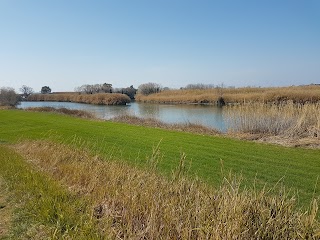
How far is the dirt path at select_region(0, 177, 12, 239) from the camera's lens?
15.4 feet

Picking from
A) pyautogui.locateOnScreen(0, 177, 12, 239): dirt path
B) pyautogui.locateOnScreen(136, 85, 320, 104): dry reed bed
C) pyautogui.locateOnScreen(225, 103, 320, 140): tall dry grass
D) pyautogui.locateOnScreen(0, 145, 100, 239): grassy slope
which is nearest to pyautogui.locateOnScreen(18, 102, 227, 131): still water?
pyautogui.locateOnScreen(136, 85, 320, 104): dry reed bed

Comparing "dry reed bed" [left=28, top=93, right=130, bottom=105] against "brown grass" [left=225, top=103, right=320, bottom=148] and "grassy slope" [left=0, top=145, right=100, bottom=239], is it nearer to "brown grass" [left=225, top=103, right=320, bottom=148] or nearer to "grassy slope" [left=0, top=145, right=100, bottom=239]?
"brown grass" [left=225, top=103, right=320, bottom=148]

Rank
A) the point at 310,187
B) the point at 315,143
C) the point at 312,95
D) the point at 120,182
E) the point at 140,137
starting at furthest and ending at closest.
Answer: the point at 312,95 → the point at 140,137 → the point at 315,143 → the point at 310,187 → the point at 120,182

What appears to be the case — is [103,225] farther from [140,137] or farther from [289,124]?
[289,124]

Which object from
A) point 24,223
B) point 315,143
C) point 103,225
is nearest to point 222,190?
point 103,225

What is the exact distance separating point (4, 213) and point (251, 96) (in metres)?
38.0

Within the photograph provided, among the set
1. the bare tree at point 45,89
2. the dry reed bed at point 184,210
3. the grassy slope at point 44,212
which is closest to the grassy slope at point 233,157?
the dry reed bed at point 184,210

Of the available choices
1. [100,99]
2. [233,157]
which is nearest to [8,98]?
[100,99]

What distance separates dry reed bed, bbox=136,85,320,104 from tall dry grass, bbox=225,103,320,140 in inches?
103

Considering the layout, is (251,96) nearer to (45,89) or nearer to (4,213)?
(4,213)

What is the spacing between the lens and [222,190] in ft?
13.8

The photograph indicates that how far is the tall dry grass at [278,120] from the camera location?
16.4 m

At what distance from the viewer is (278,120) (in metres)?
17.9

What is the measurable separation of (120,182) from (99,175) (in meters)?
0.73
